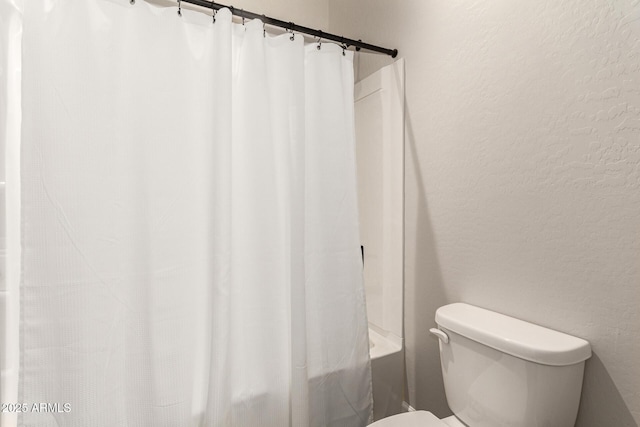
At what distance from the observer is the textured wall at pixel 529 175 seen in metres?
0.86

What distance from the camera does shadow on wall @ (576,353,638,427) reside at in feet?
2.85

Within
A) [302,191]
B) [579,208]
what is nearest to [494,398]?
[579,208]

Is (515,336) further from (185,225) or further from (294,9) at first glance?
(294,9)

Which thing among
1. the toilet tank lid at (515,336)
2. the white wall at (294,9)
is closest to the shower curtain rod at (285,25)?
the white wall at (294,9)

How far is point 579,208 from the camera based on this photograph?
936 mm

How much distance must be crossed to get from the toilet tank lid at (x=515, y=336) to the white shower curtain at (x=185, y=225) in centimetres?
43

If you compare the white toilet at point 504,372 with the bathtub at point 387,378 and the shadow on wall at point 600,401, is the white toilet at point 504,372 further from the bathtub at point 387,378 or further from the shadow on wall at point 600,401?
the bathtub at point 387,378

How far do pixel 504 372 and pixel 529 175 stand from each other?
23.4 inches

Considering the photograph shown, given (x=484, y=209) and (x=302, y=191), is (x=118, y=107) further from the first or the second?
(x=484, y=209)

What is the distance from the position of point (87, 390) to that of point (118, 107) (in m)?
0.86

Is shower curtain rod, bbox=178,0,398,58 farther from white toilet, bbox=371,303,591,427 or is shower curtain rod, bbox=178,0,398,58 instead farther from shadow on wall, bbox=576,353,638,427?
shadow on wall, bbox=576,353,638,427

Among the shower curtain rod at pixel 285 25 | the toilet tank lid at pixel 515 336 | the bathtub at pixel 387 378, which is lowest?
the bathtub at pixel 387 378

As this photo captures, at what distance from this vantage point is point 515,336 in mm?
961

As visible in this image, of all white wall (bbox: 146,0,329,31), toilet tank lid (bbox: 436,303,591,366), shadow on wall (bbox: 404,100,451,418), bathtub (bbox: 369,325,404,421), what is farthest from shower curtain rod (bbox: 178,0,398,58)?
bathtub (bbox: 369,325,404,421)
